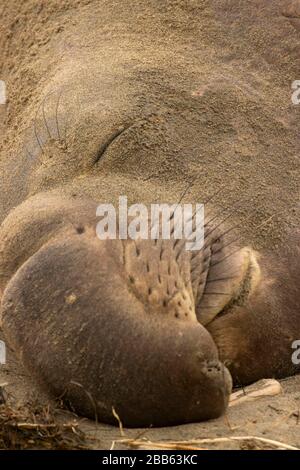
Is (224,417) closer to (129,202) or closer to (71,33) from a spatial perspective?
(129,202)

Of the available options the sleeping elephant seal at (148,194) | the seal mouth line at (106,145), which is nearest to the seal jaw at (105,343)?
the sleeping elephant seal at (148,194)

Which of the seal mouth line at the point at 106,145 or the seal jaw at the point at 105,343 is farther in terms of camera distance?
the seal mouth line at the point at 106,145

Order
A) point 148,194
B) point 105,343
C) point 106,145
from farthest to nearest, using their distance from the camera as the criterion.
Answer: point 106,145 < point 148,194 < point 105,343

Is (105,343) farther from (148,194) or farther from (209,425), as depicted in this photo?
(148,194)

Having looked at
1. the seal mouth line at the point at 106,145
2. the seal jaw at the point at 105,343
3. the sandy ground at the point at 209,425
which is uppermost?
the seal mouth line at the point at 106,145

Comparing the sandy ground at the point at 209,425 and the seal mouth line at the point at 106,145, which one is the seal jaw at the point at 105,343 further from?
the seal mouth line at the point at 106,145

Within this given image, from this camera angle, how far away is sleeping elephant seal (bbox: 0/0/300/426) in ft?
10.2

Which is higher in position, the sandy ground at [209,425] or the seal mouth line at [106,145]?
the seal mouth line at [106,145]

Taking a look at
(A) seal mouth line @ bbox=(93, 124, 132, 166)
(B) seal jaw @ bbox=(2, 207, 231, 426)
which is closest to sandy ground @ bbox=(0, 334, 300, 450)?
(B) seal jaw @ bbox=(2, 207, 231, 426)

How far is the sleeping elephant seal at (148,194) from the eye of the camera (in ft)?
10.2

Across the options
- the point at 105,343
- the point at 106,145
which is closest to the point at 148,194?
the point at 106,145

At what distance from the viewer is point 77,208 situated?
3.49 meters

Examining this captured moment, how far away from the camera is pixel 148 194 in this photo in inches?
146
